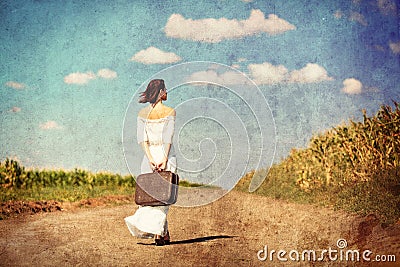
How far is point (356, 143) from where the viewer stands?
5.88 m

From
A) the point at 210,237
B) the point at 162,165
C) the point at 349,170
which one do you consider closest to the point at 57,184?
the point at 162,165

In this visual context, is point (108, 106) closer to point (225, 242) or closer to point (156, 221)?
point (156, 221)

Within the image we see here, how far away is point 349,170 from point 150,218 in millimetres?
2110

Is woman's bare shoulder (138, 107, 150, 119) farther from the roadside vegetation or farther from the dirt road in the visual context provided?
the roadside vegetation

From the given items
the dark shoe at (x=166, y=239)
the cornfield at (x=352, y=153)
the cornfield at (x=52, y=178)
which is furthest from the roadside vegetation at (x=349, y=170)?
the cornfield at (x=52, y=178)

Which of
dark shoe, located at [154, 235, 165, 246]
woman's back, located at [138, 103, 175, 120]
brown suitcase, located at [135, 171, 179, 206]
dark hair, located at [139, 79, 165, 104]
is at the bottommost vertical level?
dark shoe, located at [154, 235, 165, 246]

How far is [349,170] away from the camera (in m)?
5.80

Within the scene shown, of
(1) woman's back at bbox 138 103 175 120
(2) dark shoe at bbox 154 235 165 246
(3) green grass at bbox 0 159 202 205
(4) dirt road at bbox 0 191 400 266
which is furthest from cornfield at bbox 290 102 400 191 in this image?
(2) dark shoe at bbox 154 235 165 246

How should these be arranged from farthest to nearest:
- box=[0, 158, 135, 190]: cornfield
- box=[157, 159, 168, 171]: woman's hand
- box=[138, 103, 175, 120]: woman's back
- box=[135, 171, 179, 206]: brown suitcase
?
box=[0, 158, 135, 190]: cornfield
box=[138, 103, 175, 120]: woman's back
box=[157, 159, 168, 171]: woman's hand
box=[135, 171, 179, 206]: brown suitcase

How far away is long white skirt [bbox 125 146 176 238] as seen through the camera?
17.5 ft

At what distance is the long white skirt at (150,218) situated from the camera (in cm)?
535

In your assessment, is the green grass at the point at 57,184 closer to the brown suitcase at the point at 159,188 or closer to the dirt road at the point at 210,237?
the dirt road at the point at 210,237

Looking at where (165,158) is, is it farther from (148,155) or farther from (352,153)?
(352,153)

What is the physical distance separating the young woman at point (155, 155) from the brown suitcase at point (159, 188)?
0.32ft
